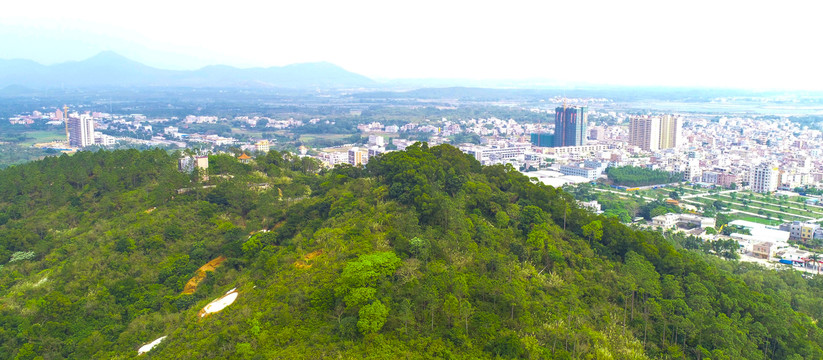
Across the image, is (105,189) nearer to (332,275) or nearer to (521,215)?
(332,275)

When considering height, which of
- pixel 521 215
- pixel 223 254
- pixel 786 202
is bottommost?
pixel 786 202

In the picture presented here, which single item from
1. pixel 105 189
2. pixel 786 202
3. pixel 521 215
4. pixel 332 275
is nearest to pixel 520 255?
pixel 521 215

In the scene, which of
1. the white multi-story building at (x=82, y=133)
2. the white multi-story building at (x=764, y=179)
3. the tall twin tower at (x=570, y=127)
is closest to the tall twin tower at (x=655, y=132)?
the tall twin tower at (x=570, y=127)

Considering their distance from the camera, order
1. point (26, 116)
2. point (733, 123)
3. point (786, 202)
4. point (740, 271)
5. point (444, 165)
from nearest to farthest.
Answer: point (444, 165) → point (740, 271) → point (786, 202) → point (26, 116) → point (733, 123)

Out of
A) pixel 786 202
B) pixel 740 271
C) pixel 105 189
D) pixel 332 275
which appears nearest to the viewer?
pixel 332 275

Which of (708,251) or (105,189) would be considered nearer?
(105,189)

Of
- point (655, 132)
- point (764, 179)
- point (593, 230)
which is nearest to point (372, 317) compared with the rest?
point (593, 230)

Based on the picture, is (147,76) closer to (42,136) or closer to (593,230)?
(42,136)

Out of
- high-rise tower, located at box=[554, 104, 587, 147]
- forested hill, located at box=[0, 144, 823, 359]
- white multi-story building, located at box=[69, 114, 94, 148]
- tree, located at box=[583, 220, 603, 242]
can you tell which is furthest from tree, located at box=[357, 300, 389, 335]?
high-rise tower, located at box=[554, 104, 587, 147]
